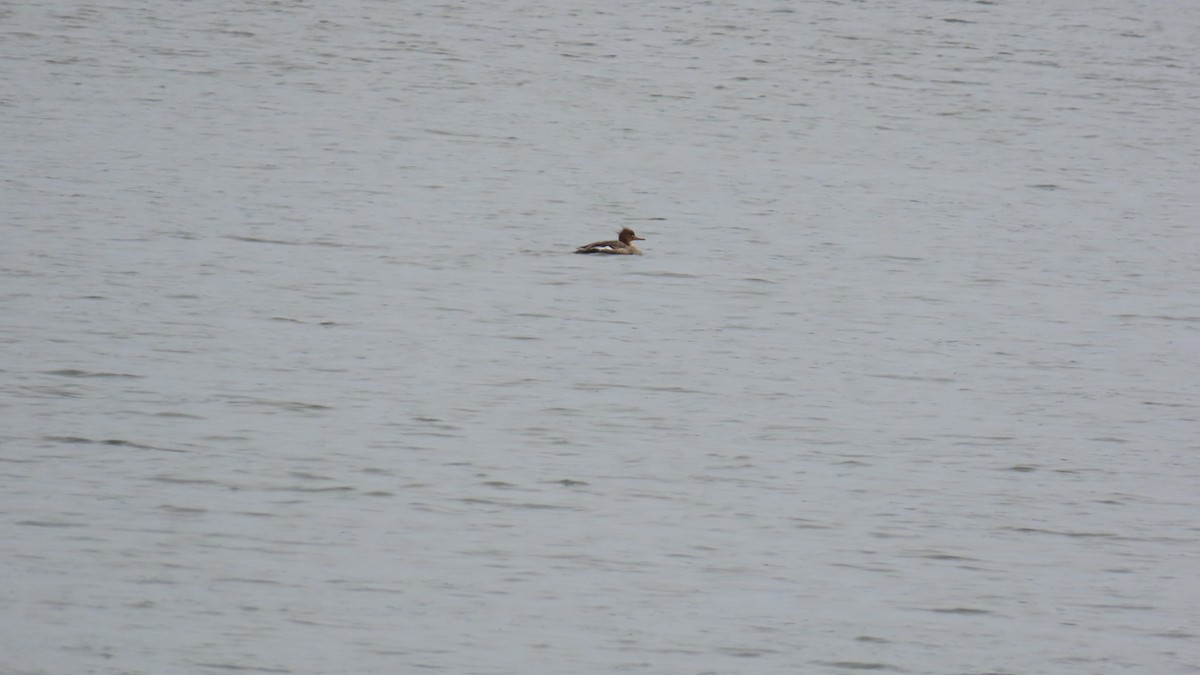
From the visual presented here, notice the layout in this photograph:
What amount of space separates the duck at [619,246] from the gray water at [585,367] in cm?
16

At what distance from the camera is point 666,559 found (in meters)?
10.3

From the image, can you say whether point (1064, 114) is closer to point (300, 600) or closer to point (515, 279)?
point (515, 279)

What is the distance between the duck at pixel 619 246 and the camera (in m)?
18.4

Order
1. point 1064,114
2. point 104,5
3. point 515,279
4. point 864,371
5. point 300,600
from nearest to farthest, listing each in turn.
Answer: point 300,600 < point 864,371 < point 515,279 < point 1064,114 < point 104,5

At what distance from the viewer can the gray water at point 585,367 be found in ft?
30.9

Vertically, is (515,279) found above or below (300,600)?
below

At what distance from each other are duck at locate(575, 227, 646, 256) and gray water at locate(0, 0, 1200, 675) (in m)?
0.16

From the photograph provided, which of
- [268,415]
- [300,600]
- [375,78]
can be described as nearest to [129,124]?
[375,78]

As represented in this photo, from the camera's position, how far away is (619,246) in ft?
60.8

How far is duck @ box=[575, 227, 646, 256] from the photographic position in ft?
60.5

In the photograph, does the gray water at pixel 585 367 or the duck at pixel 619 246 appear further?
the duck at pixel 619 246

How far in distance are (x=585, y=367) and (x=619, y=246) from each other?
167 inches

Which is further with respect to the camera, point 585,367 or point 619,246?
point 619,246

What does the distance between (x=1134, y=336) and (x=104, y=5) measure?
2146 centimetres
